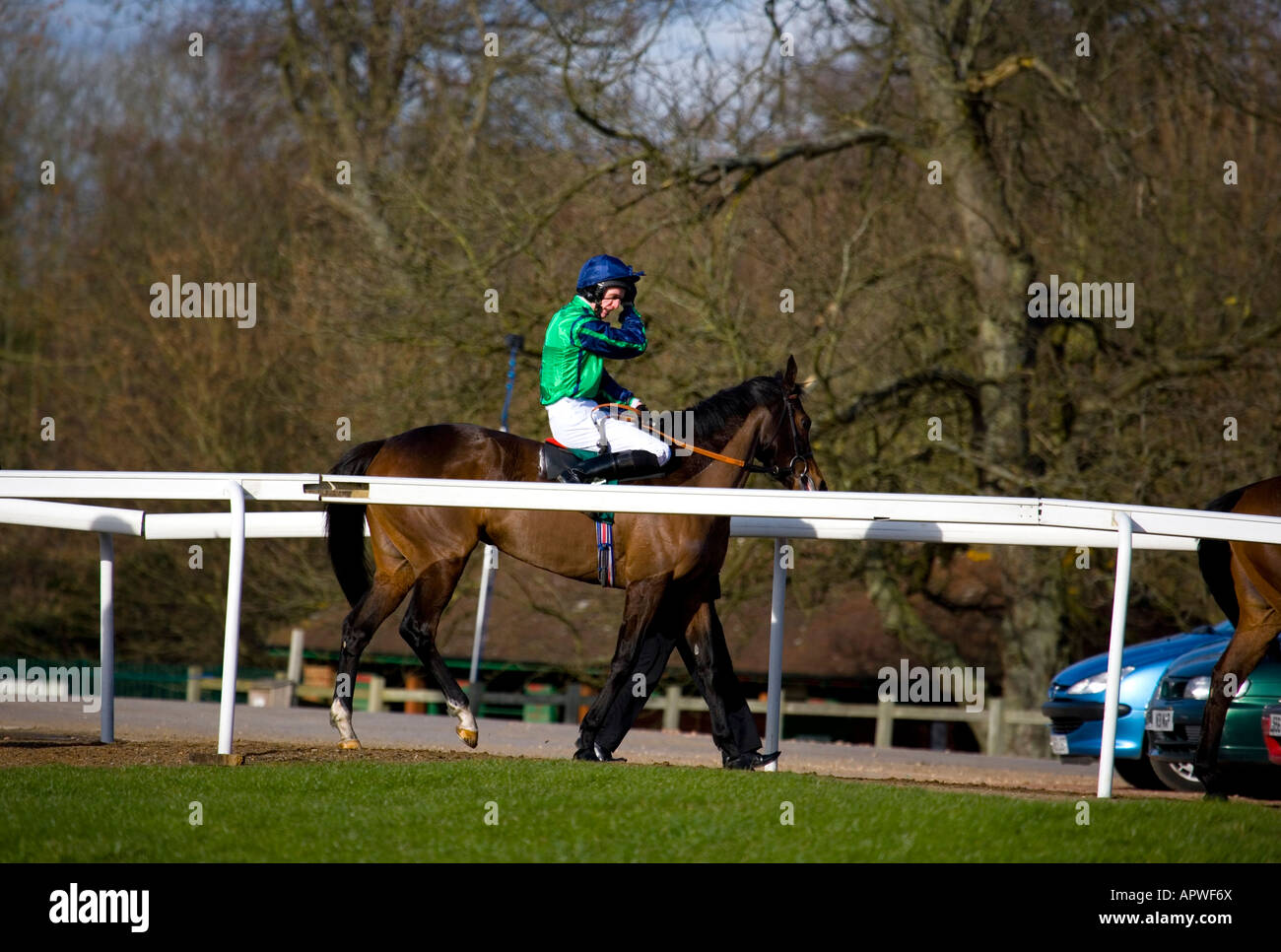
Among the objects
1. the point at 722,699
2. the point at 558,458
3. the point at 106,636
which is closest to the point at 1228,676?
the point at 722,699

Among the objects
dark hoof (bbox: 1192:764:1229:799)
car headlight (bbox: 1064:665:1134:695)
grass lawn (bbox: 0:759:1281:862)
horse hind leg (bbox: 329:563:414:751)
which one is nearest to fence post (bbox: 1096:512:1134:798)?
grass lawn (bbox: 0:759:1281:862)

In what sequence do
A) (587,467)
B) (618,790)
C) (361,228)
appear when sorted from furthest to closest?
(361,228), (587,467), (618,790)

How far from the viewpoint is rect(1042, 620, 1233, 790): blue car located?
10.2 metres

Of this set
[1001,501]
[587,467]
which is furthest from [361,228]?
[1001,501]

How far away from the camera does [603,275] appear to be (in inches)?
310

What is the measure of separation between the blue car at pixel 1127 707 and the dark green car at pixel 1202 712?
984 millimetres

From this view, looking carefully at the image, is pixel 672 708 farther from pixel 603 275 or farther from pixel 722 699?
pixel 603 275

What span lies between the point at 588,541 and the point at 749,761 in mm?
1379

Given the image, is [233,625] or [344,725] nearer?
[233,625]

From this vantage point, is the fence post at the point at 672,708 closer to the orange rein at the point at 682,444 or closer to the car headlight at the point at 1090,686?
the car headlight at the point at 1090,686

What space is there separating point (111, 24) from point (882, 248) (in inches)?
652

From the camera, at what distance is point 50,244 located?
104 feet

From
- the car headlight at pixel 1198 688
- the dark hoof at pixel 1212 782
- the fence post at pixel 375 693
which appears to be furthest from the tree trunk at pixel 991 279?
the dark hoof at pixel 1212 782
